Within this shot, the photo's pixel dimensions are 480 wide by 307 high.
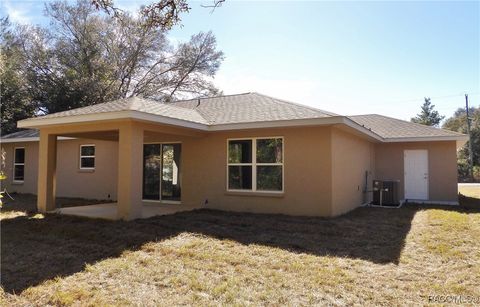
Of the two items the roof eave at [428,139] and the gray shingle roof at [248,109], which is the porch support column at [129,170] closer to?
the gray shingle roof at [248,109]

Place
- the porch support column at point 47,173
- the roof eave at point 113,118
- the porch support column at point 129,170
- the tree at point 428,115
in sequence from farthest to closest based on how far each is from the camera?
the tree at point 428,115 → the porch support column at point 47,173 → the porch support column at point 129,170 → the roof eave at point 113,118

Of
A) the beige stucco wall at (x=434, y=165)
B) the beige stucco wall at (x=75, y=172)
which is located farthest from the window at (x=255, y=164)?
the beige stucco wall at (x=434, y=165)

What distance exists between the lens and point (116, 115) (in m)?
8.19

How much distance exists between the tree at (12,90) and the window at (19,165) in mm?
7963

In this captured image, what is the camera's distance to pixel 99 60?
26266 millimetres

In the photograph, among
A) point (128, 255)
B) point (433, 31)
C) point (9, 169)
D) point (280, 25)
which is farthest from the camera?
point (9, 169)

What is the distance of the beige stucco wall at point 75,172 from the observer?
1408cm

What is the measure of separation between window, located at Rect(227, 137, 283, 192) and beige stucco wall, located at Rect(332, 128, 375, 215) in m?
1.49

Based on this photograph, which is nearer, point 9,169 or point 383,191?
point 383,191

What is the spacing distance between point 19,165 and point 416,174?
1772 cm

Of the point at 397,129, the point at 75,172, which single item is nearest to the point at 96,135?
the point at 75,172

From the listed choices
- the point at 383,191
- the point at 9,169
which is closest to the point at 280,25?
the point at 383,191

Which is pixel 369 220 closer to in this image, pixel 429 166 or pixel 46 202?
pixel 429 166

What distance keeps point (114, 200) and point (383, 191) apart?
32.8 feet
